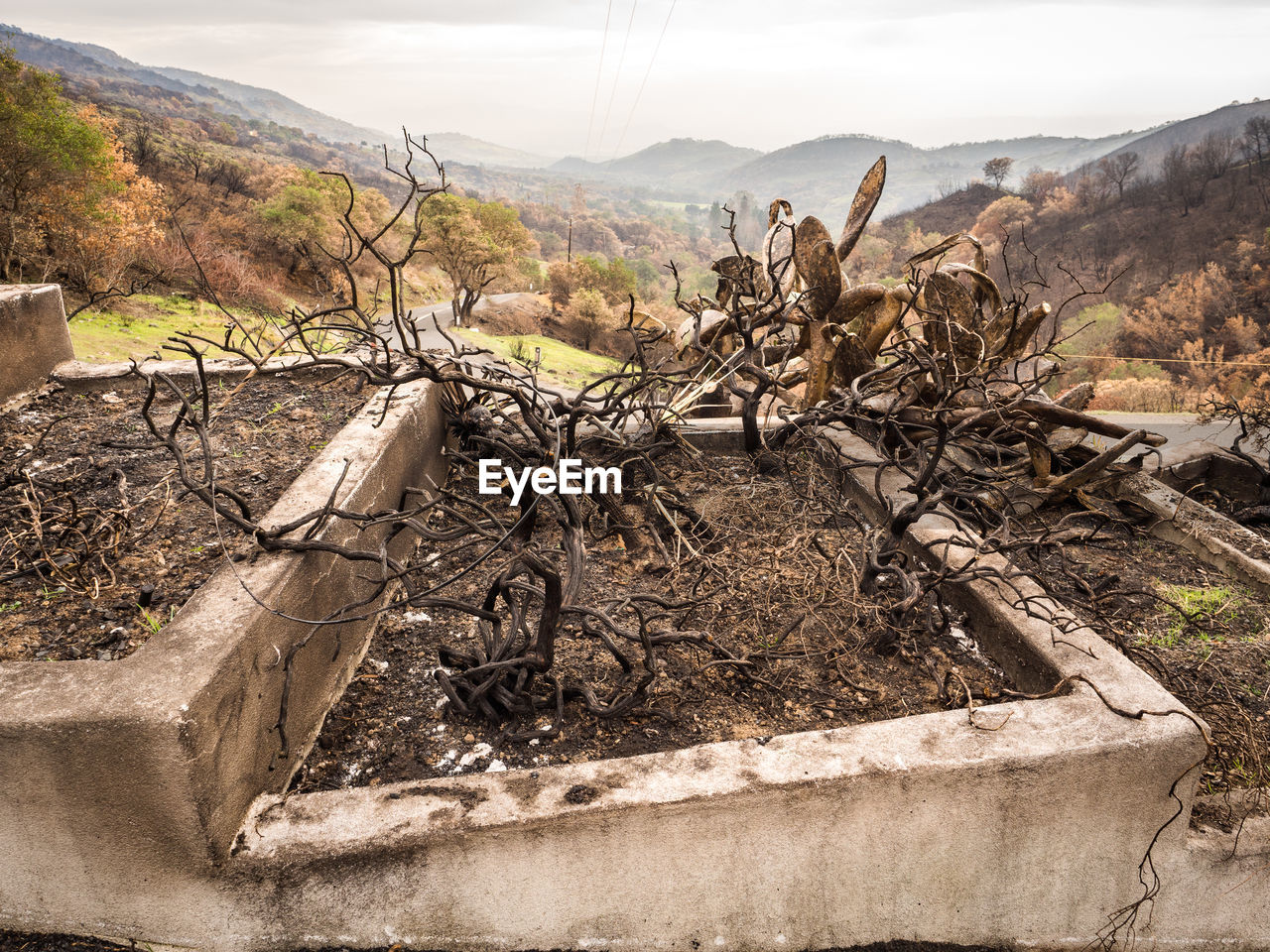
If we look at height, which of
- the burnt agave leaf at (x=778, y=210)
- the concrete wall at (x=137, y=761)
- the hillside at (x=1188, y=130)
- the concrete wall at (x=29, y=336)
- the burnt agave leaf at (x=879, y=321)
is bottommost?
the concrete wall at (x=137, y=761)

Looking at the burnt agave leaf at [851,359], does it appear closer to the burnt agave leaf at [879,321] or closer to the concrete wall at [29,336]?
the burnt agave leaf at [879,321]

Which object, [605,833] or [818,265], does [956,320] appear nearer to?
[818,265]

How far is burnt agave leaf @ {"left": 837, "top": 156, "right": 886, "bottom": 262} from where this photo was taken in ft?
13.3

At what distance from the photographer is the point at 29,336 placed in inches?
170

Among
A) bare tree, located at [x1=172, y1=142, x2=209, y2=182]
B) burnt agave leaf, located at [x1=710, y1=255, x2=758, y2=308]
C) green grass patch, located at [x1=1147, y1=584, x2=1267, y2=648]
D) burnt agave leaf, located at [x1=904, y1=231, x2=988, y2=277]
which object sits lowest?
green grass patch, located at [x1=1147, y1=584, x2=1267, y2=648]

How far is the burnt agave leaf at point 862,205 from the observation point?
13.3ft

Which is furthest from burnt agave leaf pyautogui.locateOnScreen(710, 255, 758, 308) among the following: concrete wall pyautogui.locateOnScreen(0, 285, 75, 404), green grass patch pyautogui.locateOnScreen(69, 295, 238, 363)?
green grass patch pyautogui.locateOnScreen(69, 295, 238, 363)

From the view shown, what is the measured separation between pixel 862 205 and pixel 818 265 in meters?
0.49

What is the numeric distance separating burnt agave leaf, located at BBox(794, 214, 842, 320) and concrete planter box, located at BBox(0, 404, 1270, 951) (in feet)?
8.30

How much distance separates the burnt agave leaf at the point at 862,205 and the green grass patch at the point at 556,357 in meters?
11.4

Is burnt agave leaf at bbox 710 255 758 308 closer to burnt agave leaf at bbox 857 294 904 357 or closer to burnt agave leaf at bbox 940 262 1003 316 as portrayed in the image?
burnt agave leaf at bbox 857 294 904 357

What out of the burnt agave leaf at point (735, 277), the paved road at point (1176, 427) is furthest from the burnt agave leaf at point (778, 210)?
the paved road at point (1176, 427)

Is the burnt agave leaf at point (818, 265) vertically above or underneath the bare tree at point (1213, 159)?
underneath

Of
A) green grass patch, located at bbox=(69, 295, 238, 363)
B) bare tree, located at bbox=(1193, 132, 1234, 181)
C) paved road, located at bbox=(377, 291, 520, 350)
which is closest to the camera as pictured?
green grass patch, located at bbox=(69, 295, 238, 363)
